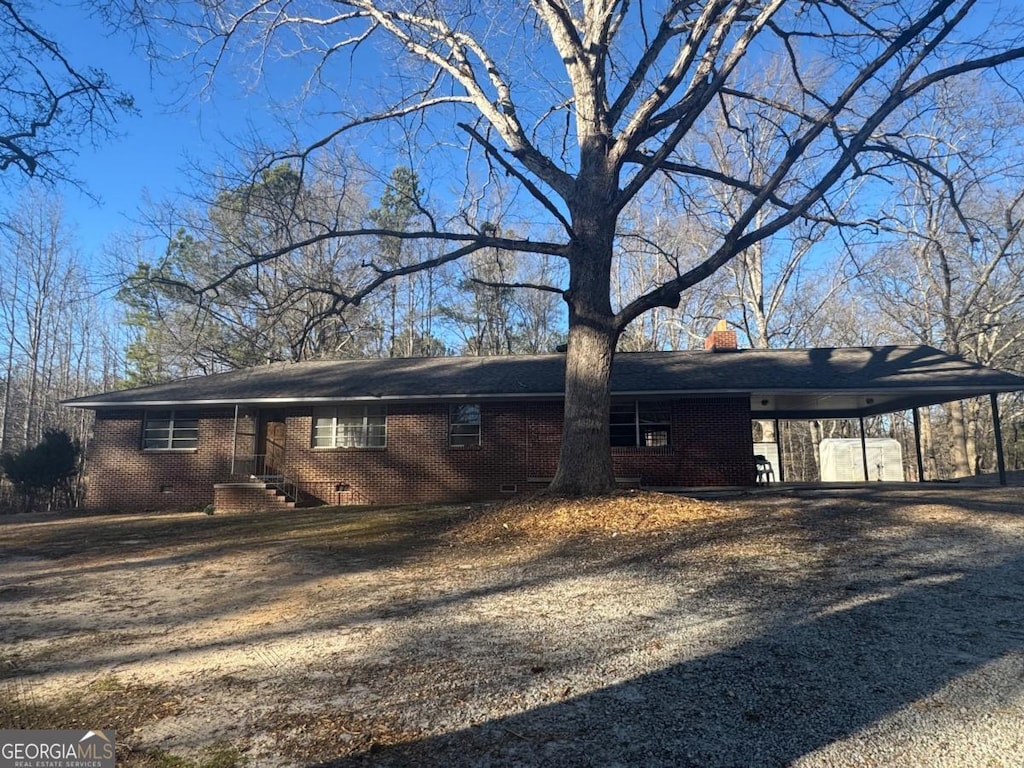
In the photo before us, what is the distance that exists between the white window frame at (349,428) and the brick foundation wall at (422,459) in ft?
0.61

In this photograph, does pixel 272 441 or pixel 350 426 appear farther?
pixel 272 441

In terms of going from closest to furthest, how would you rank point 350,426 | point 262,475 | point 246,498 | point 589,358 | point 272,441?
point 589,358 < point 246,498 < point 350,426 < point 262,475 < point 272,441

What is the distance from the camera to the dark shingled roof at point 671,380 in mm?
15547

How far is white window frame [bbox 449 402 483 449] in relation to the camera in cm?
1711

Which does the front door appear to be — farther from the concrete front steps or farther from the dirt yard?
the dirt yard

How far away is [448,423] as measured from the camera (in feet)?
56.3

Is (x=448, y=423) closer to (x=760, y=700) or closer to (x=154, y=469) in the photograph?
(x=154, y=469)

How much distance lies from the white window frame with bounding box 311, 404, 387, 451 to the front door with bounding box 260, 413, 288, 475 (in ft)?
4.56

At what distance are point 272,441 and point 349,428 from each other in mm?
2608

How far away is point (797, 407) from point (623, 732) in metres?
18.4

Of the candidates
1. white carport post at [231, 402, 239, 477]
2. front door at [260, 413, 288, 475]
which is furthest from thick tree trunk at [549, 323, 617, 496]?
front door at [260, 413, 288, 475]

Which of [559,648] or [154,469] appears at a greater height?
[154,469]

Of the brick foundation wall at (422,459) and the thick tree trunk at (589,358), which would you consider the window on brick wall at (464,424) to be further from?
A: the thick tree trunk at (589,358)

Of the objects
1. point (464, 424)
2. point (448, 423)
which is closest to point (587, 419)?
point (464, 424)
